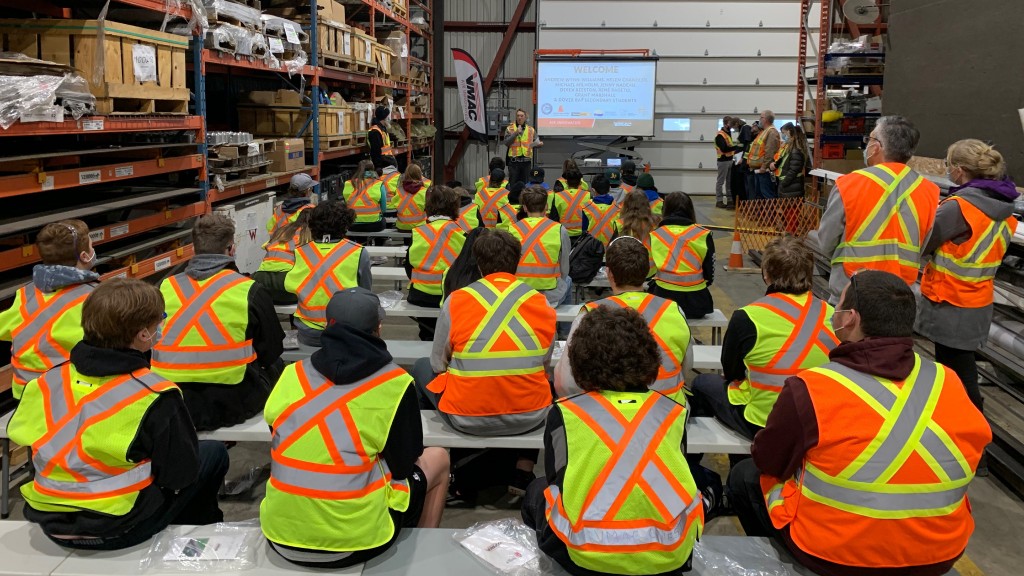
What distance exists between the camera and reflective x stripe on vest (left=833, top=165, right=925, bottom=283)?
15.9 feet

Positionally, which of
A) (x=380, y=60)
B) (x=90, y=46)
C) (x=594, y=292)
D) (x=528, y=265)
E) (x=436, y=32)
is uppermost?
(x=436, y=32)

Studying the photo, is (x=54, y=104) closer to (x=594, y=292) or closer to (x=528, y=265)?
(x=528, y=265)

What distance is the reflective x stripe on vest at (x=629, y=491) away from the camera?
8.34 feet

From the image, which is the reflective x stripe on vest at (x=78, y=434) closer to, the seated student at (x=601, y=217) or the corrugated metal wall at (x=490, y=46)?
the seated student at (x=601, y=217)

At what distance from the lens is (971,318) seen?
4801 mm

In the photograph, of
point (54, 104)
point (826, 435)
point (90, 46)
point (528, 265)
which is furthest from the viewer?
point (528, 265)

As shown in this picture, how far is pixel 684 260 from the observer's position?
6047 mm

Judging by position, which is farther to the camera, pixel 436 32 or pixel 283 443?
pixel 436 32

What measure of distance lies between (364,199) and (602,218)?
3.27 m

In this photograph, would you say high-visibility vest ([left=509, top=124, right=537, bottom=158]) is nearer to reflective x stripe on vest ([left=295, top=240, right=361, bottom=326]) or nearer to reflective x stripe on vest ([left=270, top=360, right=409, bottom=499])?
reflective x stripe on vest ([left=295, top=240, right=361, bottom=326])

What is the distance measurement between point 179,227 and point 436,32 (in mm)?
14040

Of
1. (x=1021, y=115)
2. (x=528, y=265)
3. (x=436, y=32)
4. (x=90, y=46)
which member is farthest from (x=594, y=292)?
(x=436, y=32)

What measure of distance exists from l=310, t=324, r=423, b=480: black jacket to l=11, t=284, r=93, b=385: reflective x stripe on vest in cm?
192

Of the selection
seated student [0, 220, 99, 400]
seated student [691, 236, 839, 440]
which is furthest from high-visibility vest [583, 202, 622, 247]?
seated student [0, 220, 99, 400]
